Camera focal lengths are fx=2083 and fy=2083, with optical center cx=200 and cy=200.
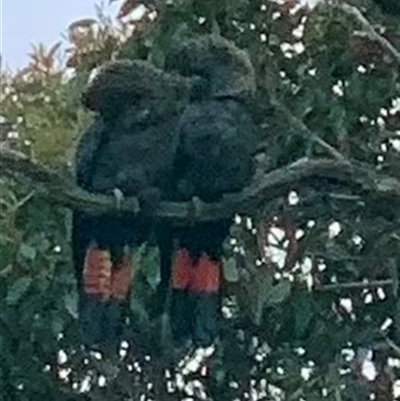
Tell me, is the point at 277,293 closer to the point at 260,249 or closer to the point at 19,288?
the point at 260,249

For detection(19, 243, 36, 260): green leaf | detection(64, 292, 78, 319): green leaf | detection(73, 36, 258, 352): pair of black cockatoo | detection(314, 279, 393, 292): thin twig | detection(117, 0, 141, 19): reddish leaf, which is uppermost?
detection(117, 0, 141, 19): reddish leaf

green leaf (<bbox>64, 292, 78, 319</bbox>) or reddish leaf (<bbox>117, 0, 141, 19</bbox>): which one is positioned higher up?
reddish leaf (<bbox>117, 0, 141, 19</bbox>)

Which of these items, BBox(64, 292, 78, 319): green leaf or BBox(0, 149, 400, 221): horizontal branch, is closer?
BBox(0, 149, 400, 221): horizontal branch

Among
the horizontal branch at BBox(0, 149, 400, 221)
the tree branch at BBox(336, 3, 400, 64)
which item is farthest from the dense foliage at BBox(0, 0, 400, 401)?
the horizontal branch at BBox(0, 149, 400, 221)

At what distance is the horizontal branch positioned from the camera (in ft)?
9.78

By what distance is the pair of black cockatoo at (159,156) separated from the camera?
11.1 feet

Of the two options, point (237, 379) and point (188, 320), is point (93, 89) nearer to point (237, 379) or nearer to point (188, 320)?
point (188, 320)

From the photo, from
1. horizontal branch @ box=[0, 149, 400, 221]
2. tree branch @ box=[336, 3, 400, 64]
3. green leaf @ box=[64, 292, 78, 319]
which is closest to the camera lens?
horizontal branch @ box=[0, 149, 400, 221]

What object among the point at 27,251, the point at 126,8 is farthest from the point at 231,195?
the point at 126,8

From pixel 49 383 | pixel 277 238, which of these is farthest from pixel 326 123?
pixel 49 383

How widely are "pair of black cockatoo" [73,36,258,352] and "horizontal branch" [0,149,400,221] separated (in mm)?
57

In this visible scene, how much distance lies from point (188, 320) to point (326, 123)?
1.54 ft

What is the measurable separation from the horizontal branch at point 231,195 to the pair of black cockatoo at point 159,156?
0.06 meters

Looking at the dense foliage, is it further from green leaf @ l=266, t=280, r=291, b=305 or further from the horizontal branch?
the horizontal branch
